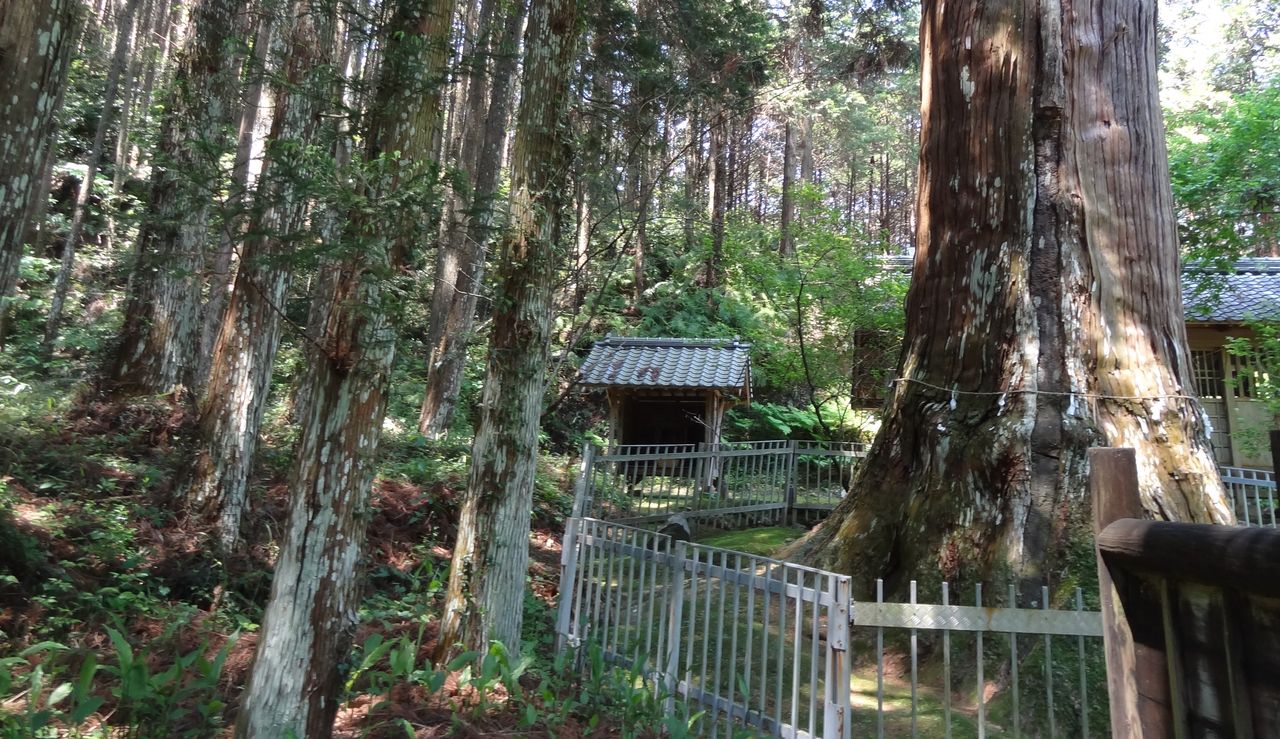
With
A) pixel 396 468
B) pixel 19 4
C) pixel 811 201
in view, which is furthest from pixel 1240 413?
pixel 19 4

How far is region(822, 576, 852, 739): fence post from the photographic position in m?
3.77

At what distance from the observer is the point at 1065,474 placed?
5.53m

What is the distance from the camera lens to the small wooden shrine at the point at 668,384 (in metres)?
12.4

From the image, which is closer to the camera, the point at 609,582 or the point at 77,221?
the point at 609,582

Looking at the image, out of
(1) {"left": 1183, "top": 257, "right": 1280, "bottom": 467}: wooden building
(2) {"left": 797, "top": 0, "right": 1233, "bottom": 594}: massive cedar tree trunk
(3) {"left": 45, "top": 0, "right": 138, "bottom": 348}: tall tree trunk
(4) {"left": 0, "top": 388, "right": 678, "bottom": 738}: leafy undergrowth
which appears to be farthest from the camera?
(3) {"left": 45, "top": 0, "right": 138, "bottom": 348}: tall tree trunk

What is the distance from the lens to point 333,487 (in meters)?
4.01

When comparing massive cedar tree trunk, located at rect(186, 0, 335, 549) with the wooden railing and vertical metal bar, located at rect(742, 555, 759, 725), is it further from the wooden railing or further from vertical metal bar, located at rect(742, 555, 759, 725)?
the wooden railing

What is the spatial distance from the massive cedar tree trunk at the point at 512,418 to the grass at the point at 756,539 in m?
3.42

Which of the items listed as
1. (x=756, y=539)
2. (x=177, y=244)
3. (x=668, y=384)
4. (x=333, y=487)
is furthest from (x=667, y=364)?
(x=333, y=487)

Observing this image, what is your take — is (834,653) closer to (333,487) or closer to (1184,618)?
(1184,618)

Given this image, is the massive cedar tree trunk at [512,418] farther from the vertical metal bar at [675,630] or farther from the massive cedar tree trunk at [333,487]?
the massive cedar tree trunk at [333,487]

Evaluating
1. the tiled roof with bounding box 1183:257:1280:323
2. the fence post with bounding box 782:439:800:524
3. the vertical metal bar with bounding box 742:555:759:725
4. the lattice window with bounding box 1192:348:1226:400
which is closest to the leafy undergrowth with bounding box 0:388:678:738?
the vertical metal bar with bounding box 742:555:759:725

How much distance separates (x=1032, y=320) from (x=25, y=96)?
634cm

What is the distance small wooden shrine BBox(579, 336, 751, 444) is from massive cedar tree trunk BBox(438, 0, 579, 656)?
647 centimetres
